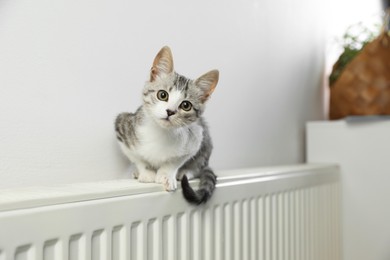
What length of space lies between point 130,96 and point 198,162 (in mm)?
211

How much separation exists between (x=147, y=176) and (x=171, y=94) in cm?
17

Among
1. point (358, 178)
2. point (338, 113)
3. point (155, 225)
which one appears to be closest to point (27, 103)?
point (155, 225)

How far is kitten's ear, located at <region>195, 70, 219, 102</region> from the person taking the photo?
2.52 feet

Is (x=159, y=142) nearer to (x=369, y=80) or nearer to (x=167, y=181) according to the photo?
(x=167, y=181)

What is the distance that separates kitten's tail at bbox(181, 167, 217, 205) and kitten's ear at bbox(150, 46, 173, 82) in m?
0.20

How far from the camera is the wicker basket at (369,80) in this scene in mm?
1382

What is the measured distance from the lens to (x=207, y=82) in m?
0.78

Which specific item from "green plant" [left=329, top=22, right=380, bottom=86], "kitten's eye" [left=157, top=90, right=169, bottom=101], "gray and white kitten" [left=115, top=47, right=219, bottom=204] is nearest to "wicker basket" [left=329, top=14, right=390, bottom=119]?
"green plant" [left=329, top=22, right=380, bottom=86]

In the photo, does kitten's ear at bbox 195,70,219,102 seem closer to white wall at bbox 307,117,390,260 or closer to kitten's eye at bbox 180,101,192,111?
kitten's eye at bbox 180,101,192,111

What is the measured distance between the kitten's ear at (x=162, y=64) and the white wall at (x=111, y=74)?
130 millimetres

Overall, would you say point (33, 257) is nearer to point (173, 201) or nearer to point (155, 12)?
point (173, 201)

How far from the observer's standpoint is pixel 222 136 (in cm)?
114

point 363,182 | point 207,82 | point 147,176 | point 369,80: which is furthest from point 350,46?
point 147,176

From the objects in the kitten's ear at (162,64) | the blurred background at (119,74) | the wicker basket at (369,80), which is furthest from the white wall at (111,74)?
the wicker basket at (369,80)
